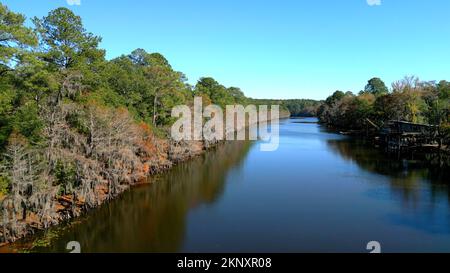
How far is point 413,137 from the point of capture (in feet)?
180

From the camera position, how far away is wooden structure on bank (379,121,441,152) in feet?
167

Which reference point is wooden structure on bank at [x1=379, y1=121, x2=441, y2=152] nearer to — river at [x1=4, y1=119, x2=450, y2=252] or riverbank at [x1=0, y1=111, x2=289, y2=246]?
river at [x1=4, y1=119, x2=450, y2=252]

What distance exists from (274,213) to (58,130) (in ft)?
46.2

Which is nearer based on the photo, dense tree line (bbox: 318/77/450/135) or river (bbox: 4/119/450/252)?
river (bbox: 4/119/450/252)

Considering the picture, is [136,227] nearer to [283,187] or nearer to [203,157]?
[283,187]

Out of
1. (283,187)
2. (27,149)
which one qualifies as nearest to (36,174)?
(27,149)

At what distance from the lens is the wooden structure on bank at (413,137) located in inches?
2007

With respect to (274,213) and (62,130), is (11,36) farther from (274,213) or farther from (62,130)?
(274,213)

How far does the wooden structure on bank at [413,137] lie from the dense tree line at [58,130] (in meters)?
37.4

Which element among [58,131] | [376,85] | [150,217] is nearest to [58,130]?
[58,131]

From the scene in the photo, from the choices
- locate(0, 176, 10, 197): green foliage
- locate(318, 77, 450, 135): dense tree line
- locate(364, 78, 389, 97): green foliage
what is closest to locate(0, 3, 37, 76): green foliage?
locate(0, 176, 10, 197): green foliage

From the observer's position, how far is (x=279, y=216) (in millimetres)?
22688

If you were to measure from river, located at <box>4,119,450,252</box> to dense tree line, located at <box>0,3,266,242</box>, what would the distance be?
171cm

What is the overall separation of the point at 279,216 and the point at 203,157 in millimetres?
26803
